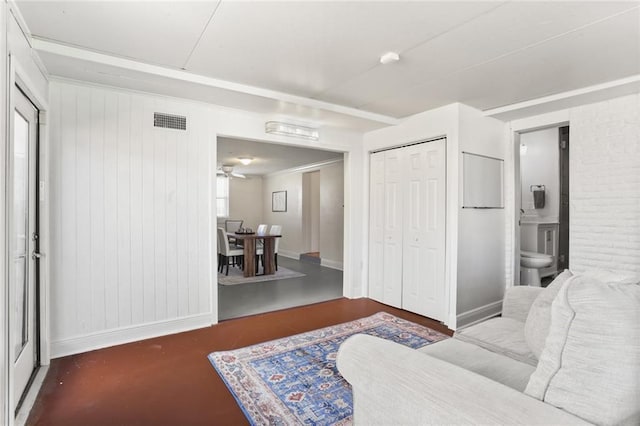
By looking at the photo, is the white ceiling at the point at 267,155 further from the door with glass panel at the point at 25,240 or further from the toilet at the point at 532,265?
the toilet at the point at 532,265

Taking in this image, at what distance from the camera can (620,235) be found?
316cm

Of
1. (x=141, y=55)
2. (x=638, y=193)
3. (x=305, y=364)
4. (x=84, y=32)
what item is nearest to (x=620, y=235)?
(x=638, y=193)

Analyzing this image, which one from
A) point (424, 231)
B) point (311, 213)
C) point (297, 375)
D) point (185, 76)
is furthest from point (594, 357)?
point (311, 213)

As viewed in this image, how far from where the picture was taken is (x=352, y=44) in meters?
2.34

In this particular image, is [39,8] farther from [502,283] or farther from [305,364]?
[502,283]

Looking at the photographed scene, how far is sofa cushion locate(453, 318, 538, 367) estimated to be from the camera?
177cm

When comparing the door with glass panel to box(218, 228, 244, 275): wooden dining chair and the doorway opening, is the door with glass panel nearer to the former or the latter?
the doorway opening

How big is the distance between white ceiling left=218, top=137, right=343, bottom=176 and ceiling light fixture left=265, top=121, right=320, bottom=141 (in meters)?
1.03

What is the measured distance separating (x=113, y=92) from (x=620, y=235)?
15.8 ft

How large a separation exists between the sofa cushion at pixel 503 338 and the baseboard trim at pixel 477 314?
1.37 m

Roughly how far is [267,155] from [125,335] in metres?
4.34

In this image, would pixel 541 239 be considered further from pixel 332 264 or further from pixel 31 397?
pixel 31 397

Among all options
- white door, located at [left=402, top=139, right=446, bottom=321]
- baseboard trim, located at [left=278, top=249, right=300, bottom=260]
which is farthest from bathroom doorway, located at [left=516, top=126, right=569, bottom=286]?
baseboard trim, located at [left=278, top=249, right=300, bottom=260]

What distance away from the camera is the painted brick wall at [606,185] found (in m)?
3.10
